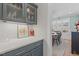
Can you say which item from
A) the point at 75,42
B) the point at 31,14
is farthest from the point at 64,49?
the point at 31,14

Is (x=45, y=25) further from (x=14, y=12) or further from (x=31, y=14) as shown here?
(x=14, y=12)

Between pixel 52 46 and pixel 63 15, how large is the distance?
2.01 ft

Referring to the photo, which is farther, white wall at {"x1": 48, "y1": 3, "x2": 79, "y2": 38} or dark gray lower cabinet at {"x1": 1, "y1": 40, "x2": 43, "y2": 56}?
white wall at {"x1": 48, "y1": 3, "x2": 79, "y2": 38}

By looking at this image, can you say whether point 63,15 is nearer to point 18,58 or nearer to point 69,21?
point 69,21

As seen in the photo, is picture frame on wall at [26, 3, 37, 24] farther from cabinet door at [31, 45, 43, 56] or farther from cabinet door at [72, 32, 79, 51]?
cabinet door at [72, 32, 79, 51]

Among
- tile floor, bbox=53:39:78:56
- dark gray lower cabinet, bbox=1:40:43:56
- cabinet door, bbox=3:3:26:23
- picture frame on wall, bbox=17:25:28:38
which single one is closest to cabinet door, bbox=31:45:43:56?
dark gray lower cabinet, bbox=1:40:43:56

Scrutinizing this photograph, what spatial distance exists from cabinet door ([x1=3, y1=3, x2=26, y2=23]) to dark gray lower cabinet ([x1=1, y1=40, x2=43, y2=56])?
1.75 feet

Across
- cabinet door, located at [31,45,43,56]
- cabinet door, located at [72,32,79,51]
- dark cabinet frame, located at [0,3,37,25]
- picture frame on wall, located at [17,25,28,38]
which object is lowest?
cabinet door, located at [31,45,43,56]

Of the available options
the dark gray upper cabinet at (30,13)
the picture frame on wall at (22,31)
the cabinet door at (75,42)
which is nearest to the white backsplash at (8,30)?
the picture frame on wall at (22,31)

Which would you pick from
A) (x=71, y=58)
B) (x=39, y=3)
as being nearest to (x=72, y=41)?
(x=71, y=58)

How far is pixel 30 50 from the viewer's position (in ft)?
8.42

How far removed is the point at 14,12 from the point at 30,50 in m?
0.71

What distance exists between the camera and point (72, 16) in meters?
2.41

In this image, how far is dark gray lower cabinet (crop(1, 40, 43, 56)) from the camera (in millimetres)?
2123
